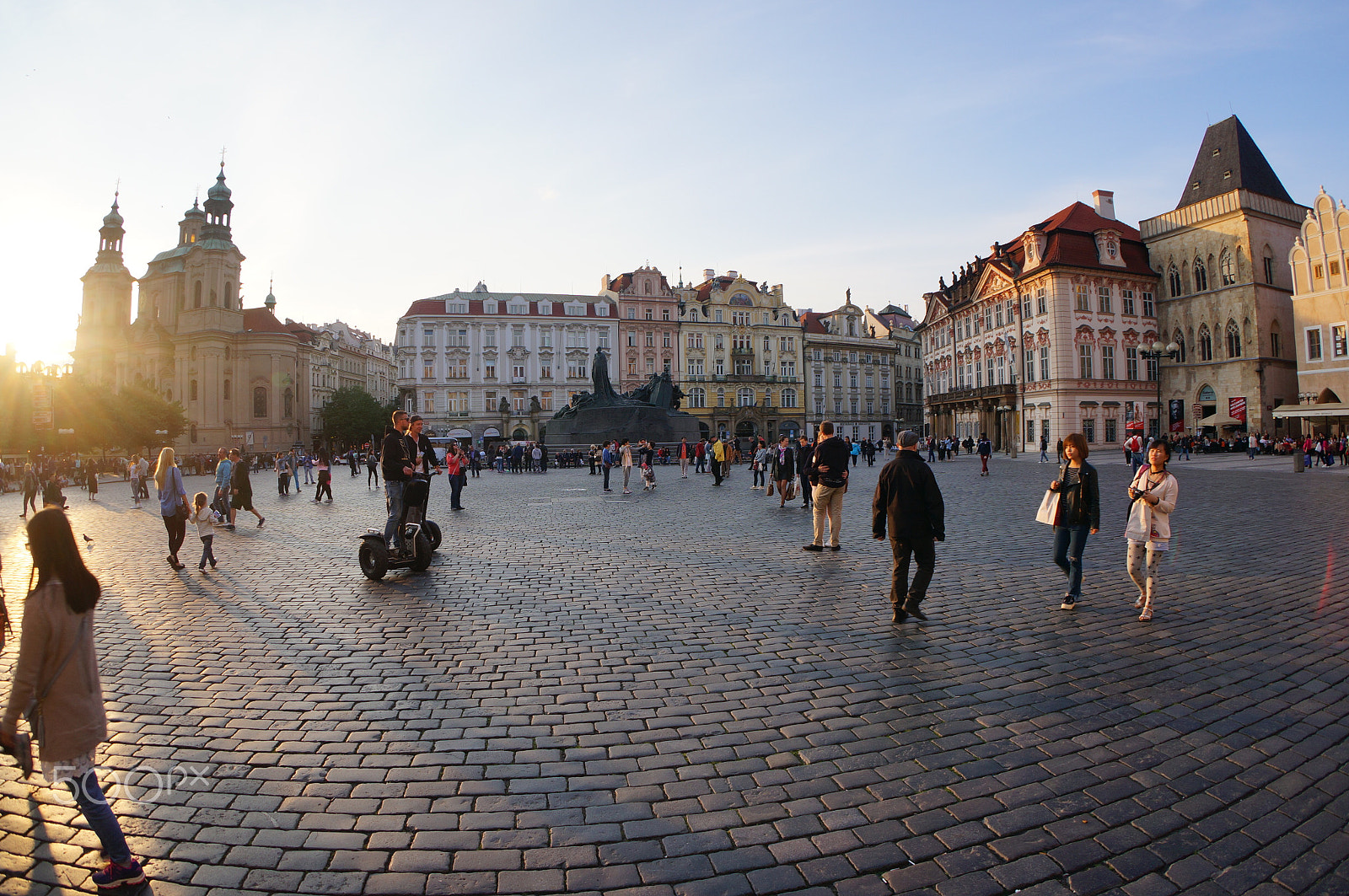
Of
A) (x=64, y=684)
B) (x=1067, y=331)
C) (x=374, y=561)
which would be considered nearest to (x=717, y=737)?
(x=64, y=684)

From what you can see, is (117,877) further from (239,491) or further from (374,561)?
(239,491)

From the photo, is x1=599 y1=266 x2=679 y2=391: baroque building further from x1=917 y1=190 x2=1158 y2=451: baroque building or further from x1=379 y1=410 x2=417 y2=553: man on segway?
x1=379 y1=410 x2=417 y2=553: man on segway

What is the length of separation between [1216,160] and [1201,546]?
5487 centimetres

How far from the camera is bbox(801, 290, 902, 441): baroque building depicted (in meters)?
84.1

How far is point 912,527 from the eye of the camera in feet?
21.6

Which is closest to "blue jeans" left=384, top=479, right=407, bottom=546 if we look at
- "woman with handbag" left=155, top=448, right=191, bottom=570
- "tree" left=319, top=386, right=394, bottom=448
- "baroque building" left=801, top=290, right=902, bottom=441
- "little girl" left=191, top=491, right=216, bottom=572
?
"little girl" left=191, top=491, right=216, bottom=572

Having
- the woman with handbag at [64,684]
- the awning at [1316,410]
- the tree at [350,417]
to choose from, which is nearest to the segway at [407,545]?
the woman with handbag at [64,684]

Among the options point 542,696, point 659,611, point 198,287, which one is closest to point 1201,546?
point 659,611

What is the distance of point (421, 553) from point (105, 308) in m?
105

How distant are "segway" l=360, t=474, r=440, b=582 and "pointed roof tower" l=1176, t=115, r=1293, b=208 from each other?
5747 centimetres

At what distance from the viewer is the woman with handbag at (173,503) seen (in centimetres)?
982

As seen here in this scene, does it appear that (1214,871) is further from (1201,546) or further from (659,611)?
(1201,546)

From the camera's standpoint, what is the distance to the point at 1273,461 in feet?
114

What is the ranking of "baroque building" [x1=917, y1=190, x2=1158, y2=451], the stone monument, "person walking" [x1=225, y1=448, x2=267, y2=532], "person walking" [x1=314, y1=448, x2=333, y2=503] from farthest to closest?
"baroque building" [x1=917, y1=190, x2=1158, y2=451]
the stone monument
"person walking" [x1=314, y1=448, x2=333, y2=503]
"person walking" [x1=225, y1=448, x2=267, y2=532]
